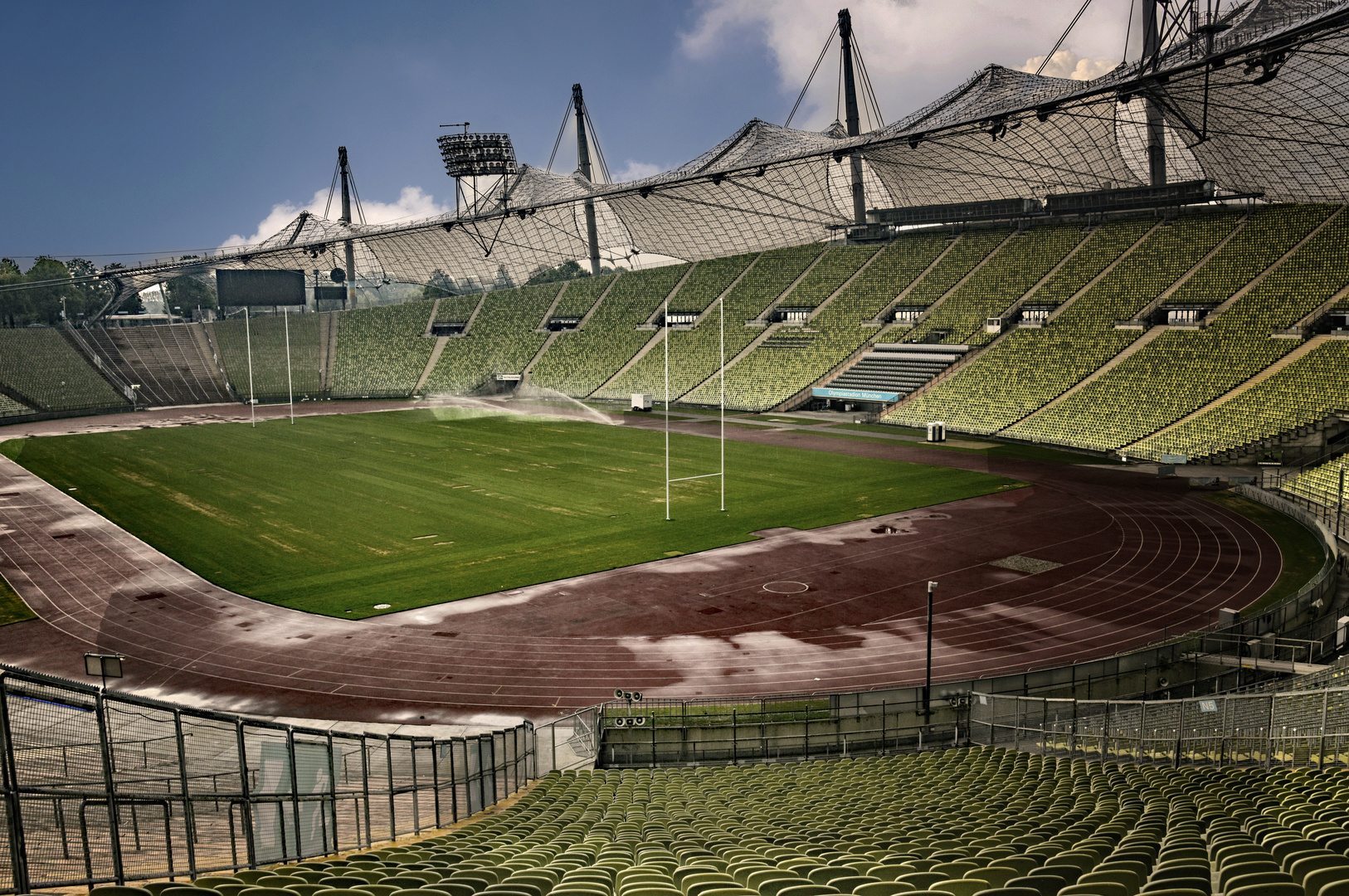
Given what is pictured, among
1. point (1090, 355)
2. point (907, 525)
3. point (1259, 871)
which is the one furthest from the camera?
point (1090, 355)

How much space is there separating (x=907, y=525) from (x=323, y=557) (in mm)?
21319

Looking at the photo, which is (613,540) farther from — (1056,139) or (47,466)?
(1056,139)

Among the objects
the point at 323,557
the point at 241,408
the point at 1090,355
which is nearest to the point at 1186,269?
the point at 1090,355

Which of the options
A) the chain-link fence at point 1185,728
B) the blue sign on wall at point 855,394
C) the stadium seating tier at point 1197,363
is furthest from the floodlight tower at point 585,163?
the chain-link fence at point 1185,728

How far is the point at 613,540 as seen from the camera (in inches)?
1368

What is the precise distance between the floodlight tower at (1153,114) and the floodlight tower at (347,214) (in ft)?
290

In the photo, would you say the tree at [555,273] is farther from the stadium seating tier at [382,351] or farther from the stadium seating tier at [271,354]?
the stadium seating tier at [271,354]

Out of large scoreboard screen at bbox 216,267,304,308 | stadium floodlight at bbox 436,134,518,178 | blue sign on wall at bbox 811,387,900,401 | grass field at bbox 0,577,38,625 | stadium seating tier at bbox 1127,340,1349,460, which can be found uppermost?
stadium floodlight at bbox 436,134,518,178

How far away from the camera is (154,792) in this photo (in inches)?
Result: 360

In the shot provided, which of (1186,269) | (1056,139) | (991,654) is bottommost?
(991,654)

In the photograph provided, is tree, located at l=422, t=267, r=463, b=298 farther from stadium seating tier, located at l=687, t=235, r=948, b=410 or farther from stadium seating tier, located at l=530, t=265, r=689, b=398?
stadium seating tier, located at l=687, t=235, r=948, b=410

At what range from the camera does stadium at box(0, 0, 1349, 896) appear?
9.18m

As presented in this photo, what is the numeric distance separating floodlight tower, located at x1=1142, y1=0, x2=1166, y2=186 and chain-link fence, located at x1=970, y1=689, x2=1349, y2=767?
130 ft

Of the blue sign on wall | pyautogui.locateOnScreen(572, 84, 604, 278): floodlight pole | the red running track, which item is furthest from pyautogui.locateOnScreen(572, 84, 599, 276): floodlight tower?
the red running track
